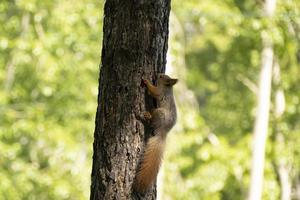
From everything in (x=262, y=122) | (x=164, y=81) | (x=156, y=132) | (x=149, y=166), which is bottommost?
(x=149, y=166)

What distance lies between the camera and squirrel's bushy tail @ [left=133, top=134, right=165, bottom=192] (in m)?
3.30

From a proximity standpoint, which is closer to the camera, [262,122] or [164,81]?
[164,81]

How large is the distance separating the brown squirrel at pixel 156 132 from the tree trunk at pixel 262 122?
620 centimetres

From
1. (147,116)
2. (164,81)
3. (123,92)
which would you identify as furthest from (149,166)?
(164,81)

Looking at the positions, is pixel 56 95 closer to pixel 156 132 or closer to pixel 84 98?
pixel 84 98

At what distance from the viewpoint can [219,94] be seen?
1542 cm

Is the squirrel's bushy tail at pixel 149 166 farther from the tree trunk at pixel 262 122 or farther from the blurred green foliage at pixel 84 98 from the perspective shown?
the tree trunk at pixel 262 122

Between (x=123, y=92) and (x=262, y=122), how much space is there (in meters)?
7.44

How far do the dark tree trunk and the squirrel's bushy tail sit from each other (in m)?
0.03

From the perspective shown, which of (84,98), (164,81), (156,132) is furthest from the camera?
(84,98)

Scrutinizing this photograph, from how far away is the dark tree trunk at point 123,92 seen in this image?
329 centimetres

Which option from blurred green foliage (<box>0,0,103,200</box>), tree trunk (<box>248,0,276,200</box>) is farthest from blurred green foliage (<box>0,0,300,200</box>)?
tree trunk (<box>248,0,276,200</box>)

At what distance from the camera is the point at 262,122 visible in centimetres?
1048

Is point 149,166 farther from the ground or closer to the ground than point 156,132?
closer to the ground
